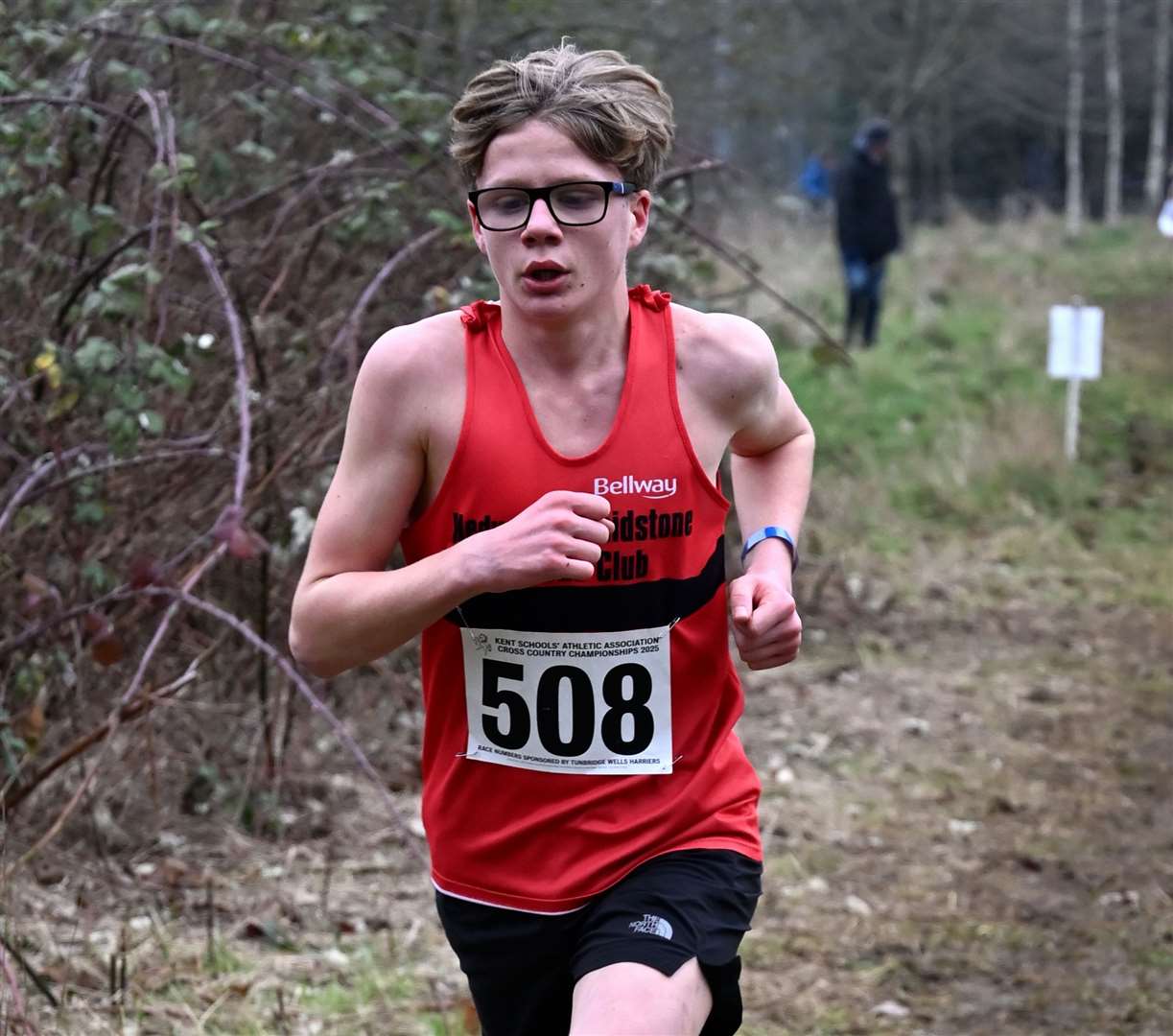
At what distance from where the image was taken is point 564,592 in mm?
2365

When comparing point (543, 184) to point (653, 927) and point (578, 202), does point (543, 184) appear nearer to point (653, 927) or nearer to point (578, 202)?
point (578, 202)

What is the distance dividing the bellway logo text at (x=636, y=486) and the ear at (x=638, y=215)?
34 cm

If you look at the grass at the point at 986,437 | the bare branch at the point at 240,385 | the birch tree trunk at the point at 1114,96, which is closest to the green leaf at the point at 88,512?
the bare branch at the point at 240,385

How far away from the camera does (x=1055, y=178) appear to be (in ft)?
128

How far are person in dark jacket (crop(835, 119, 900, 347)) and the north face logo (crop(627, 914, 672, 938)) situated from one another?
12748mm

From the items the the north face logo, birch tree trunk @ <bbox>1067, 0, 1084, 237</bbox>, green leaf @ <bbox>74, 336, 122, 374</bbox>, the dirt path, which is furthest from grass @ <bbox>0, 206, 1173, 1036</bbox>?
birch tree trunk @ <bbox>1067, 0, 1084, 237</bbox>

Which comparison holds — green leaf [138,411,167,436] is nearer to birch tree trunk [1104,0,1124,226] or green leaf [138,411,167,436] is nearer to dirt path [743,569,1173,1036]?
dirt path [743,569,1173,1036]

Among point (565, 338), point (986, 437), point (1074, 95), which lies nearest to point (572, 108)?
point (565, 338)

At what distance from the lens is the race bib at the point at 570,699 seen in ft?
7.81

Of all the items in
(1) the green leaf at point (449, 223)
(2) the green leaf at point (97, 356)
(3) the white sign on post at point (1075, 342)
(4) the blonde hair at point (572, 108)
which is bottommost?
(2) the green leaf at point (97, 356)

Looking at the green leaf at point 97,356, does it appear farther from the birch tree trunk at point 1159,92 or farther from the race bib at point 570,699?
the birch tree trunk at point 1159,92

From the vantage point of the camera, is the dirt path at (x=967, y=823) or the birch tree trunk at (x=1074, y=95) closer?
the dirt path at (x=967, y=823)

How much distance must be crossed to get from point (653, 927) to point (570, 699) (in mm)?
336

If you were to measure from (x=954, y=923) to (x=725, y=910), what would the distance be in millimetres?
2426
